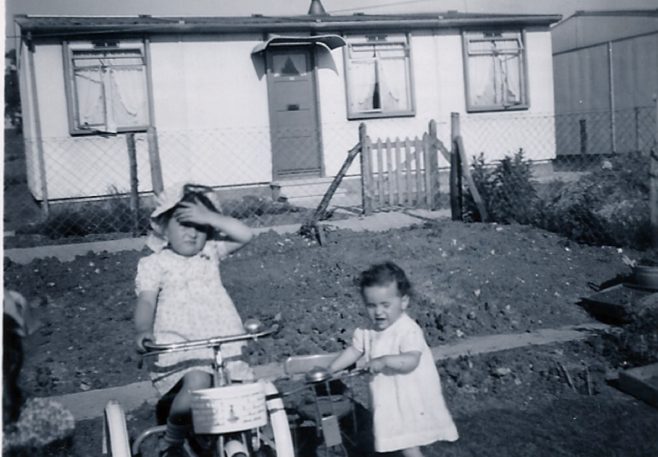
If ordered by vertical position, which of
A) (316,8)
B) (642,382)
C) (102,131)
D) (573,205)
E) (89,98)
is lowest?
(642,382)

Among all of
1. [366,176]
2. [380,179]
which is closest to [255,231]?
[366,176]

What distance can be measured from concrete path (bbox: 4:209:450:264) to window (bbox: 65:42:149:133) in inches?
134

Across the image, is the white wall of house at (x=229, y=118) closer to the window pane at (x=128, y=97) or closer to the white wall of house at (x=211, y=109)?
the white wall of house at (x=211, y=109)

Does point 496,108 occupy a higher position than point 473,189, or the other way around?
point 496,108

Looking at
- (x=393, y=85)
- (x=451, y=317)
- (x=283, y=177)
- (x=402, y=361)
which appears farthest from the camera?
(x=393, y=85)

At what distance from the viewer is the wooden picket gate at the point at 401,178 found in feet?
28.6

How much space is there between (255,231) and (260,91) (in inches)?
159

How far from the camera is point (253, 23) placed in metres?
10.6

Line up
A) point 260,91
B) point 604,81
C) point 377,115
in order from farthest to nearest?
point 604,81 → point 377,115 → point 260,91

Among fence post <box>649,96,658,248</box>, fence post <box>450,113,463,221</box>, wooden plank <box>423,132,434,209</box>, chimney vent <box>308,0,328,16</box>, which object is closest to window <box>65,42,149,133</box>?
chimney vent <box>308,0,328,16</box>

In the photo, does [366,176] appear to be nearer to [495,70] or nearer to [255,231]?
[255,231]

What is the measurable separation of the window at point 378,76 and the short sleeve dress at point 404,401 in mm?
8962

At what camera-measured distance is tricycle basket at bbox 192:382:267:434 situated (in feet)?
6.70

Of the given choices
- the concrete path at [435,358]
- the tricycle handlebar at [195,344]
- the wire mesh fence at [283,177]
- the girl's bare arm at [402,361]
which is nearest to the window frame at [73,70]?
the wire mesh fence at [283,177]
